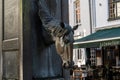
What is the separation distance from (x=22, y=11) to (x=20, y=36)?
252mm

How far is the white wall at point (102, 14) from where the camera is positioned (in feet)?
66.2

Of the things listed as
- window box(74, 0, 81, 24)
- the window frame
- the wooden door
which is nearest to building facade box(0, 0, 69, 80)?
the wooden door

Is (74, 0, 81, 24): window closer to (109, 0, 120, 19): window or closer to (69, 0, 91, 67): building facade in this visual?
(69, 0, 91, 67): building facade

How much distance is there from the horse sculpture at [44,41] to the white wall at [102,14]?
1636 centimetres

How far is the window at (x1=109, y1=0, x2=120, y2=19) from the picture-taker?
19516 mm

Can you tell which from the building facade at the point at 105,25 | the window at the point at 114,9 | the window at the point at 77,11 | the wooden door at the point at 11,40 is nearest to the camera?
the wooden door at the point at 11,40

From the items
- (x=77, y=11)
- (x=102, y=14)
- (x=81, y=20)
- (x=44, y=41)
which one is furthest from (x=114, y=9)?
(x=44, y=41)

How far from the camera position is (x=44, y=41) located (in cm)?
354

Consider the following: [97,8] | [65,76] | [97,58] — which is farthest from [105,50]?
[65,76]

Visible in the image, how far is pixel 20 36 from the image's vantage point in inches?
135

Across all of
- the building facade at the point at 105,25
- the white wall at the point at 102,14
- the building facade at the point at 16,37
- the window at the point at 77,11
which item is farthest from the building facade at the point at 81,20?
the building facade at the point at 16,37

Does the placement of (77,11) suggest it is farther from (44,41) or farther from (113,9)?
(44,41)

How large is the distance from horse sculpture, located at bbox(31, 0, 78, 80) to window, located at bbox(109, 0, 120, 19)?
16089 millimetres

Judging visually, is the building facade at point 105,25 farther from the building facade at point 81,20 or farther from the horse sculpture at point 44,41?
the horse sculpture at point 44,41
